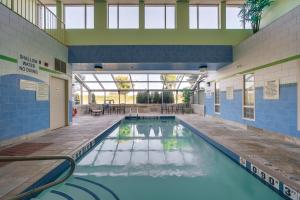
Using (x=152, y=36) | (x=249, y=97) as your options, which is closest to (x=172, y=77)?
(x=152, y=36)

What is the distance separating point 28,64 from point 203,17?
6667 mm

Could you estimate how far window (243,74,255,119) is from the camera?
6711mm

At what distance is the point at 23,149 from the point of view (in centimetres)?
411

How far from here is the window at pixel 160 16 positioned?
8751 mm

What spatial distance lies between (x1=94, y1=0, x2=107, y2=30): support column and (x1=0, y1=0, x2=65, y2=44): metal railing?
1.26 m

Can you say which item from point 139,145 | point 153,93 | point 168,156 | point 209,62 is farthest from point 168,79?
point 168,156

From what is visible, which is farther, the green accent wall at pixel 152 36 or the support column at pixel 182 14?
the support column at pixel 182 14

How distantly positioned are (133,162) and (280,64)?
4060mm

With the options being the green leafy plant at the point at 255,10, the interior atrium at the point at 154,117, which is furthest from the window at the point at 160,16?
the green leafy plant at the point at 255,10

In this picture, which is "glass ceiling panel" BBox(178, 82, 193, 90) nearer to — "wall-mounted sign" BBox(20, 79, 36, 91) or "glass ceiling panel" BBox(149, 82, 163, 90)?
"glass ceiling panel" BBox(149, 82, 163, 90)

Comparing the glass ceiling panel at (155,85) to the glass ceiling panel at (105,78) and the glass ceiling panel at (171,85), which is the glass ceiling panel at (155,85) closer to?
the glass ceiling panel at (171,85)

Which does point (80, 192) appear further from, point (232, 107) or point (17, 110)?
point (232, 107)

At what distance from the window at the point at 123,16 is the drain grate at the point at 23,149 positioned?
5.63 m

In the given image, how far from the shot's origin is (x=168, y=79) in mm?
15023
